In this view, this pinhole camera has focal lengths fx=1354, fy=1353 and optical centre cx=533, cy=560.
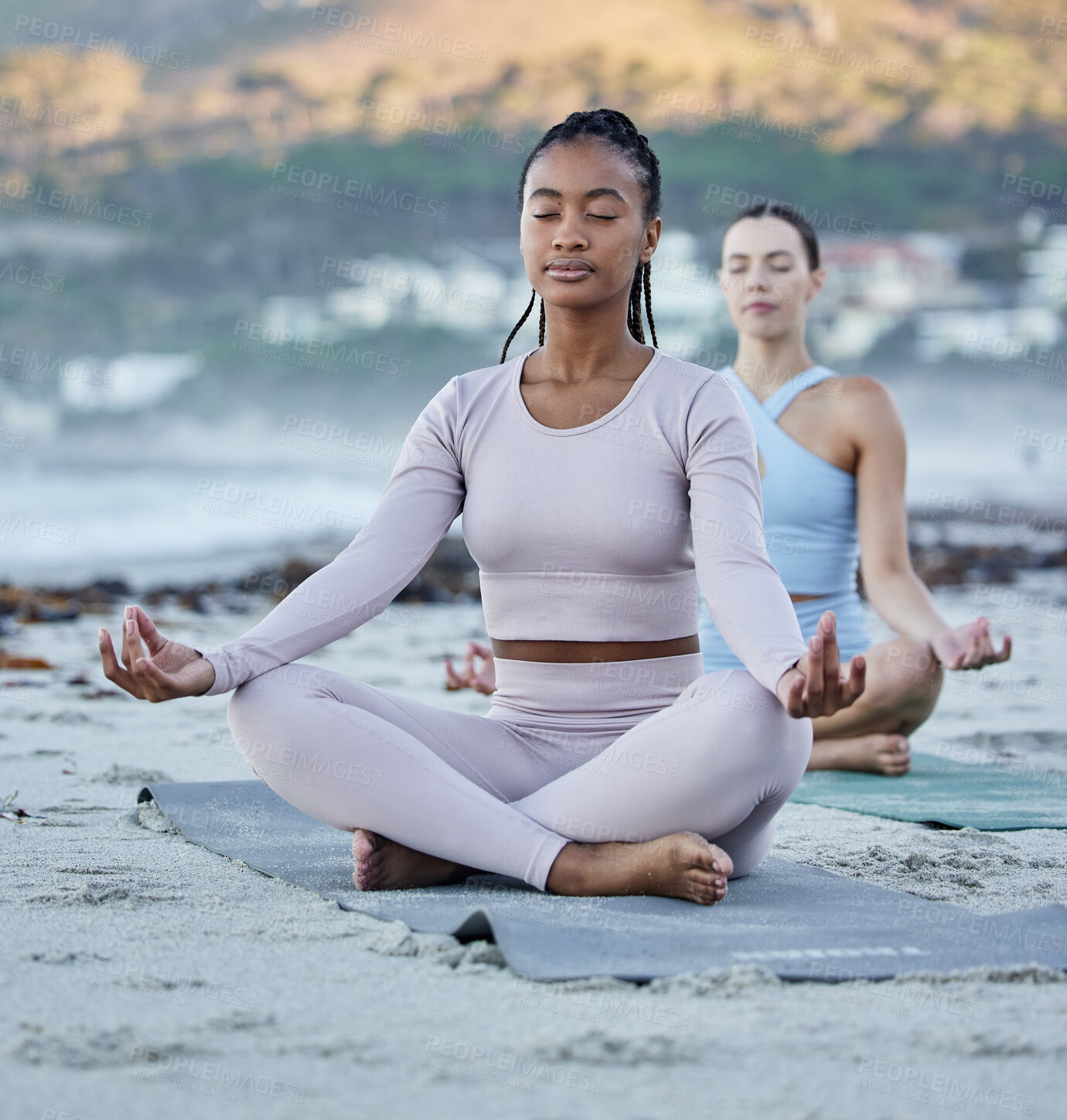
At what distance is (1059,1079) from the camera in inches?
53.5

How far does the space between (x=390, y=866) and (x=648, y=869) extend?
1.37ft

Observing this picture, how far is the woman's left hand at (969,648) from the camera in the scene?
263 centimetres

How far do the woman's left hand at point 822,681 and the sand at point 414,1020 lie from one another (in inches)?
14.8

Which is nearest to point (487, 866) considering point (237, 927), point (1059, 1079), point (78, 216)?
point (237, 927)

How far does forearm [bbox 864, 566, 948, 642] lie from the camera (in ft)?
10.8

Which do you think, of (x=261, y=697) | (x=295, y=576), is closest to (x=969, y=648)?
(x=261, y=697)

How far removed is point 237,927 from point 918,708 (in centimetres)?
209

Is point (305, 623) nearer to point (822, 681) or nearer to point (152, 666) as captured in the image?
point (152, 666)

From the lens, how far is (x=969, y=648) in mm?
2701

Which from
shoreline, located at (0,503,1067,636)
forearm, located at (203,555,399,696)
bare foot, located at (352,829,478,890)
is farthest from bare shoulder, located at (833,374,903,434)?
shoreline, located at (0,503,1067,636)

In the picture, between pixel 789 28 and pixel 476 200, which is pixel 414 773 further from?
pixel 789 28

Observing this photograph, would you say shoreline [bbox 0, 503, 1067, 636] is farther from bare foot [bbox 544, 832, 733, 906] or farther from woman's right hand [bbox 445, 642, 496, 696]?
bare foot [bbox 544, 832, 733, 906]

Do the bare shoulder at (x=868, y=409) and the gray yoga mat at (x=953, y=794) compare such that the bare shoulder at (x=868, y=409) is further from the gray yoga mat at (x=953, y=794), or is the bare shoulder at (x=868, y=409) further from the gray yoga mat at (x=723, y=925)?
the gray yoga mat at (x=723, y=925)

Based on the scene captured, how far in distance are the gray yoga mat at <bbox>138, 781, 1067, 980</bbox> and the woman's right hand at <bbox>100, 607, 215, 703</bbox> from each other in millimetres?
404
